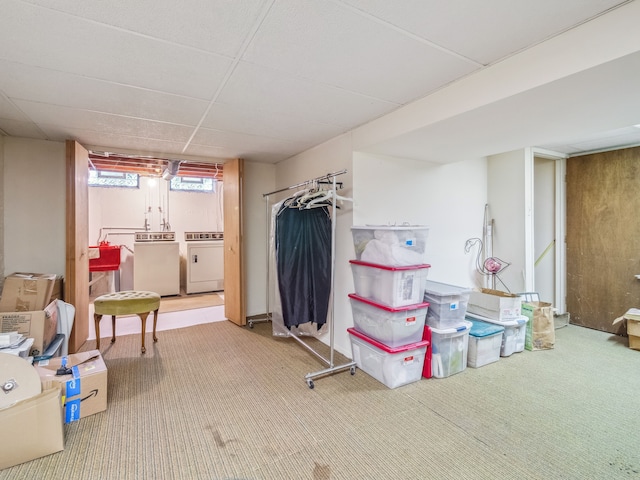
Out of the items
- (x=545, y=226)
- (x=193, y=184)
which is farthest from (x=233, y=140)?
(x=545, y=226)

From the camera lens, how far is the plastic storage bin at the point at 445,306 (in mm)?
2598

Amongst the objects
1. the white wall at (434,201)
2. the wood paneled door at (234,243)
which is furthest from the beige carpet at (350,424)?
the white wall at (434,201)

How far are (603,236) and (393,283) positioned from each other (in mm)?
3188

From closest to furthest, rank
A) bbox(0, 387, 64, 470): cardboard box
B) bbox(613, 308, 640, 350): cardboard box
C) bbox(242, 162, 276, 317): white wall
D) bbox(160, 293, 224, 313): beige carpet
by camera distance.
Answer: bbox(0, 387, 64, 470): cardboard box, bbox(613, 308, 640, 350): cardboard box, bbox(242, 162, 276, 317): white wall, bbox(160, 293, 224, 313): beige carpet

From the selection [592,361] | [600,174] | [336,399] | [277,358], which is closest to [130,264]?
[277,358]

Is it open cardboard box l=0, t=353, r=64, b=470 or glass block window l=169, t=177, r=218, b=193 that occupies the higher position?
glass block window l=169, t=177, r=218, b=193

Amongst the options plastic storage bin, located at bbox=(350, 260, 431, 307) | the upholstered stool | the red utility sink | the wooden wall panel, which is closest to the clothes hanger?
plastic storage bin, located at bbox=(350, 260, 431, 307)

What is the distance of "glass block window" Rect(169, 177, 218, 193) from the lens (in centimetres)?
658

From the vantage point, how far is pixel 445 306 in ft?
8.55

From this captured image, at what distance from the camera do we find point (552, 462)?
5.40 feet

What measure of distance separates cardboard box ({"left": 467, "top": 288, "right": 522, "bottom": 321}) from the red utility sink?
19.2ft

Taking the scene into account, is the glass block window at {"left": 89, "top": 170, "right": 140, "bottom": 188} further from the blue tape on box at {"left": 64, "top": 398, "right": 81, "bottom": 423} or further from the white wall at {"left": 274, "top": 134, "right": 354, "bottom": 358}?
the blue tape on box at {"left": 64, "top": 398, "right": 81, "bottom": 423}

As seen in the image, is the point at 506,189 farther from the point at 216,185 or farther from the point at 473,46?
the point at 216,185

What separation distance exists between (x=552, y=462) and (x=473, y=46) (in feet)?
7.43
